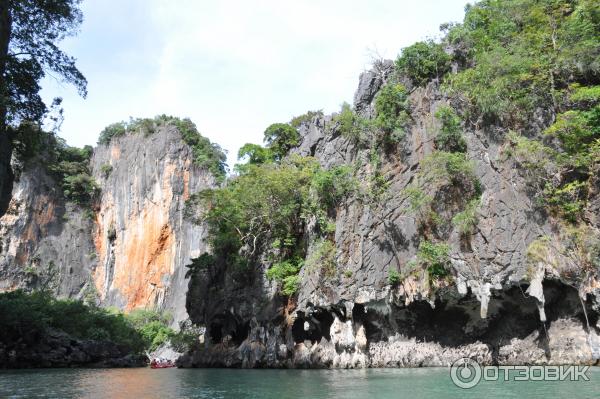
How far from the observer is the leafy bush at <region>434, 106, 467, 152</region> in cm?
2258

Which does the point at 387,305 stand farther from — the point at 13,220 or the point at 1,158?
the point at 13,220

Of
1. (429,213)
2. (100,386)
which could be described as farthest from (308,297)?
(100,386)

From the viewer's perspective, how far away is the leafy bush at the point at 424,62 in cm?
2580

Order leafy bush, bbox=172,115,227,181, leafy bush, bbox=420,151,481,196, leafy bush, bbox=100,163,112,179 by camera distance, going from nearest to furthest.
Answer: leafy bush, bbox=420,151,481,196 → leafy bush, bbox=172,115,227,181 → leafy bush, bbox=100,163,112,179

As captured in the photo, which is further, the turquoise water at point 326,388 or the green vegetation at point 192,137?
the green vegetation at point 192,137

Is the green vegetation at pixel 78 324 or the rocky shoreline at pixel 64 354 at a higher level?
the green vegetation at pixel 78 324

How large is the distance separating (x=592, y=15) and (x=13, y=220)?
53.2 metres

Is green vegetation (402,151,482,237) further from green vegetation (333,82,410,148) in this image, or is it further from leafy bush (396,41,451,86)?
leafy bush (396,41,451,86)

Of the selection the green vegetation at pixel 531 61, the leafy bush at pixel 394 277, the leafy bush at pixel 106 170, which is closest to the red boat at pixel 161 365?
the leafy bush at pixel 394 277

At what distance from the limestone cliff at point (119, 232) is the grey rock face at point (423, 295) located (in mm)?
24328

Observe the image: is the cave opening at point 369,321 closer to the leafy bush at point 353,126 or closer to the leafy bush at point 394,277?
the leafy bush at point 394,277

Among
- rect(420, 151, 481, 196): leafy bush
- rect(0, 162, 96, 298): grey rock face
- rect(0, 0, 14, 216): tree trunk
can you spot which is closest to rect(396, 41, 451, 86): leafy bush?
rect(420, 151, 481, 196): leafy bush

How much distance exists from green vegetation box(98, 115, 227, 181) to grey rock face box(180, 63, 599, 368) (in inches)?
1117

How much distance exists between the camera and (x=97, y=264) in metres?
54.1
